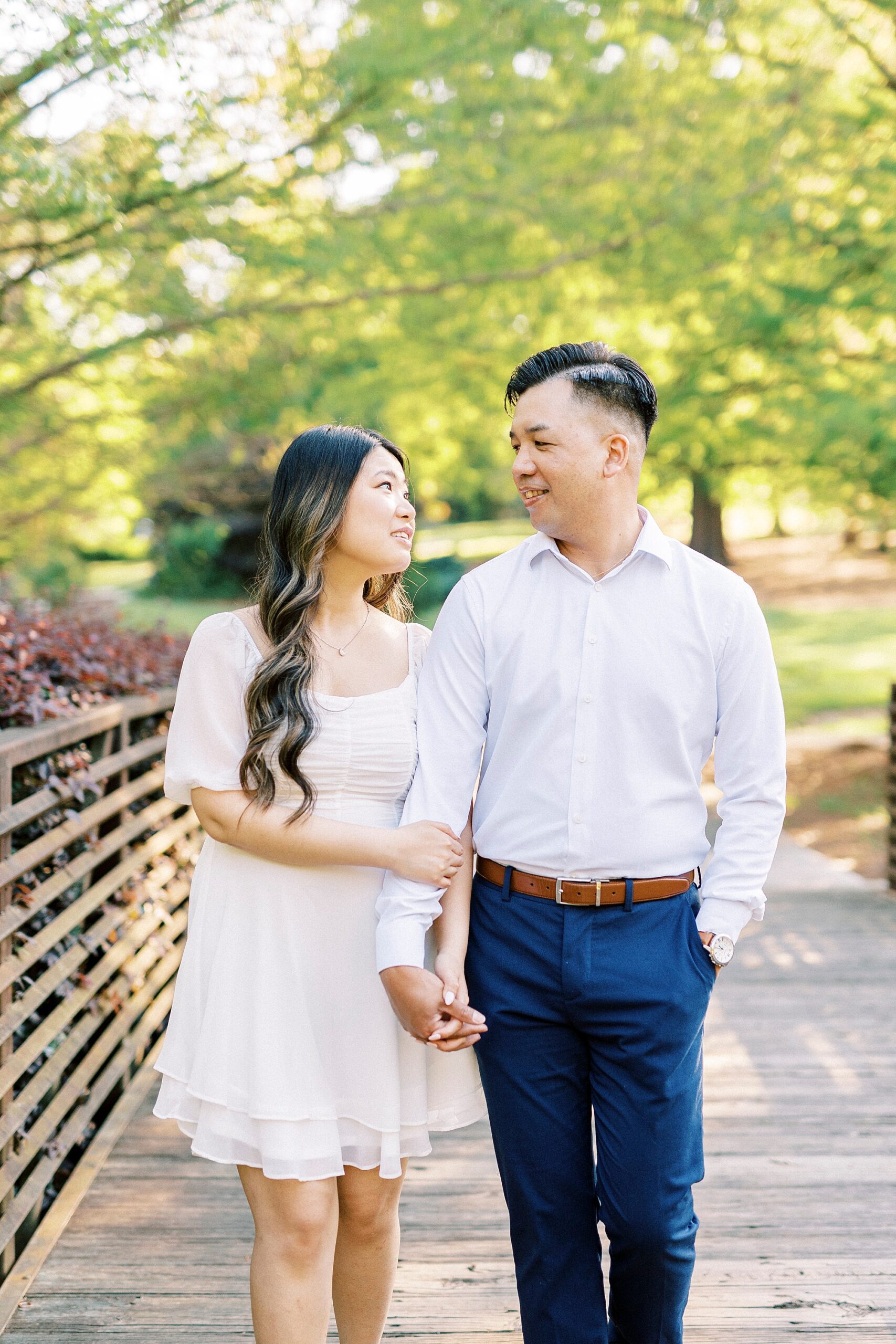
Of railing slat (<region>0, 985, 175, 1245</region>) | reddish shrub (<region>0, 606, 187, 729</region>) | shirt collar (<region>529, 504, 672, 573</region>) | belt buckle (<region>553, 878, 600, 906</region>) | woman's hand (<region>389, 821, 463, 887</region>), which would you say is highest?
shirt collar (<region>529, 504, 672, 573</region>)

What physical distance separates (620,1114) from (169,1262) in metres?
1.54

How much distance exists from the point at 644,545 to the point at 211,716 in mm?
870

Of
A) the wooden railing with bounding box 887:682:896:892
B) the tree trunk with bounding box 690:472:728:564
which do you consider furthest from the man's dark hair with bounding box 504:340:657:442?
the tree trunk with bounding box 690:472:728:564

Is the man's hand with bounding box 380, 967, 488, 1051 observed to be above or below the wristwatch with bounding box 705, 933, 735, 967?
below

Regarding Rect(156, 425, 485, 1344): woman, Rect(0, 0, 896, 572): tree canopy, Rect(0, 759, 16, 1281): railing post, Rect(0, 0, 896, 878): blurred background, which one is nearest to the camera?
Rect(156, 425, 485, 1344): woman

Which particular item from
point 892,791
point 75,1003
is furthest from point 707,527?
point 75,1003

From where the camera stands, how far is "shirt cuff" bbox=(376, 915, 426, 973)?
2.17 metres

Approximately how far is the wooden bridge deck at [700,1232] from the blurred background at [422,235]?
1420mm

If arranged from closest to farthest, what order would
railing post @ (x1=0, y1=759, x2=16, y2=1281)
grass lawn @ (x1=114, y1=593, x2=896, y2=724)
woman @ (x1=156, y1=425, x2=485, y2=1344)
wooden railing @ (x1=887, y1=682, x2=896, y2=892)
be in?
woman @ (x1=156, y1=425, x2=485, y2=1344) < railing post @ (x1=0, y1=759, x2=16, y2=1281) < wooden railing @ (x1=887, y1=682, x2=896, y2=892) < grass lawn @ (x1=114, y1=593, x2=896, y2=724)

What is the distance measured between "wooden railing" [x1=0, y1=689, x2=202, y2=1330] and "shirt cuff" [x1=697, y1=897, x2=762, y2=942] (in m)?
1.54

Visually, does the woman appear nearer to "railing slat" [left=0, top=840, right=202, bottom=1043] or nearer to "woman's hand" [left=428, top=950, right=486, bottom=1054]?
"woman's hand" [left=428, top=950, right=486, bottom=1054]

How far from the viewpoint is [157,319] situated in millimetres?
6980

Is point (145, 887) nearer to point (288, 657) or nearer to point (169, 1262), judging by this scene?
point (169, 1262)

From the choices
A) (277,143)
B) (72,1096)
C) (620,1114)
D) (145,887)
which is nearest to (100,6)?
(277,143)
